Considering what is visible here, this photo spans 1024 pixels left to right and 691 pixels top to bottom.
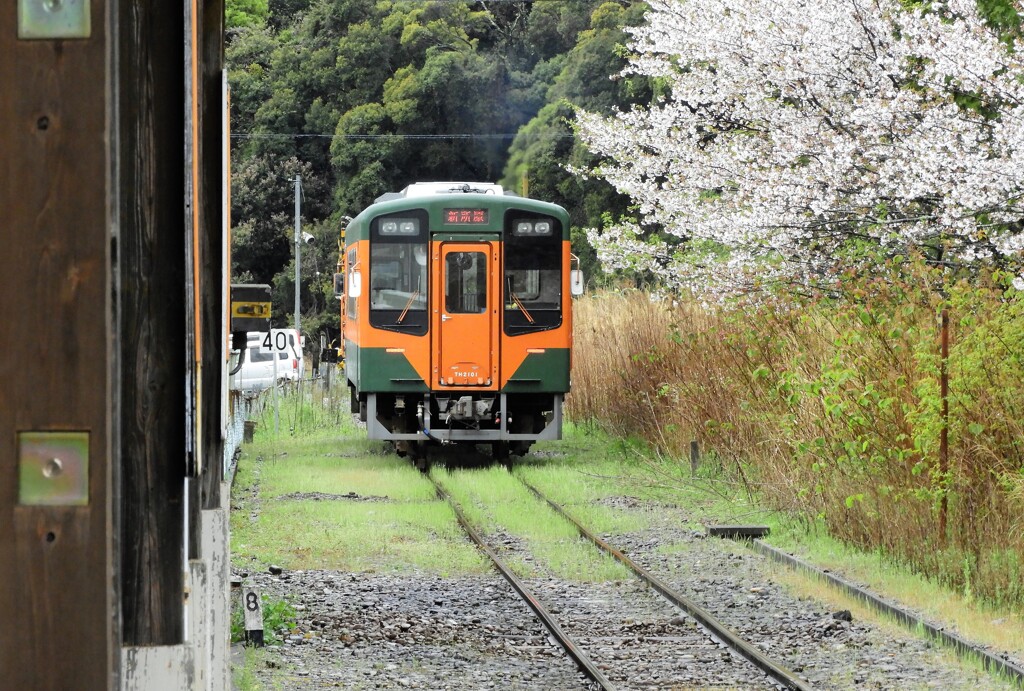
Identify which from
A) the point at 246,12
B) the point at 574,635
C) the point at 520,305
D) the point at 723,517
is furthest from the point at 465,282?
the point at 246,12

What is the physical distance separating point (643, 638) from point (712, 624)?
17.3 inches

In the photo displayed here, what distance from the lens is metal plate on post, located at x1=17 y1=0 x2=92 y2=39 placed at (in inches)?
80.2

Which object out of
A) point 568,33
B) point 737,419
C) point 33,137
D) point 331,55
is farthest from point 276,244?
point 33,137

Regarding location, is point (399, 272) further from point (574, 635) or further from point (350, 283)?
point (574, 635)

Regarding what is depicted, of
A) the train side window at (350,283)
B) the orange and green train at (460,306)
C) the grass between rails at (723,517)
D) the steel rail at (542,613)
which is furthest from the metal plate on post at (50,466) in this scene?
the train side window at (350,283)

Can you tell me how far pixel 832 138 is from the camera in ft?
46.5

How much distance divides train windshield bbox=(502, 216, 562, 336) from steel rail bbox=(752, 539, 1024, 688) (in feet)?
20.7

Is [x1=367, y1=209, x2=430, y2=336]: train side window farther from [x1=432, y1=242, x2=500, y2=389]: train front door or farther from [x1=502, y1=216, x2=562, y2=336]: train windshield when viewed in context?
[x1=502, y1=216, x2=562, y2=336]: train windshield

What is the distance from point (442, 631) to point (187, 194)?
228 inches

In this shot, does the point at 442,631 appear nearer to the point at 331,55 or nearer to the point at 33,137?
the point at 33,137

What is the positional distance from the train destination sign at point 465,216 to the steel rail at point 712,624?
5.56 meters

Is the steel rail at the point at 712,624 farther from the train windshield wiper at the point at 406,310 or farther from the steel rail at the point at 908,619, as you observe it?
the train windshield wiper at the point at 406,310

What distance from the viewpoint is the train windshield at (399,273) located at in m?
16.4

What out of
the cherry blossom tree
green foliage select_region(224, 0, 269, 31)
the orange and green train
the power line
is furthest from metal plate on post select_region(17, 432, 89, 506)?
green foliage select_region(224, 0, 269, 31)
